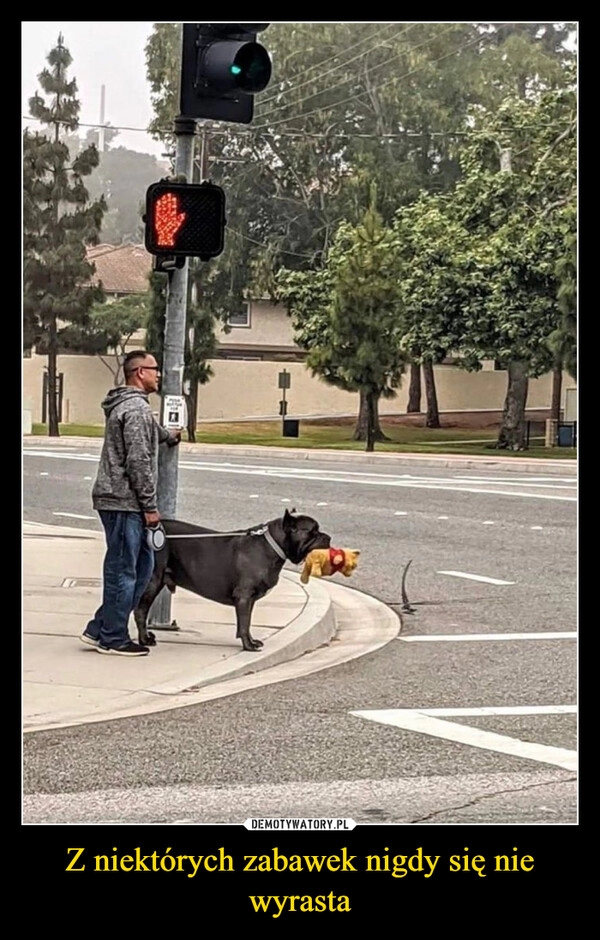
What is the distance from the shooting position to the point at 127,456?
28.0ft

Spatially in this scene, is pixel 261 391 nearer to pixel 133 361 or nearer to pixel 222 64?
pixel 133 361

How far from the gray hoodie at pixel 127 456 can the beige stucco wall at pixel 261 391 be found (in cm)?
3698

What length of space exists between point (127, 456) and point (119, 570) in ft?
2.16

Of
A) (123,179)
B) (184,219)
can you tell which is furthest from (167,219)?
(123,179)

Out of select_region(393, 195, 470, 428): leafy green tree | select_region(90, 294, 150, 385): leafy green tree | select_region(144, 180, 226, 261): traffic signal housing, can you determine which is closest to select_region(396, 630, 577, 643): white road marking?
select_region(144, 180, 226, 261): traffic signal housing

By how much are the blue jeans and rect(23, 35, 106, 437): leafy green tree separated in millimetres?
26001

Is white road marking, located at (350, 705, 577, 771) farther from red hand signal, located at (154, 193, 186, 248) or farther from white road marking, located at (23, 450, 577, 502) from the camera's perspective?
white road marking, located at (23, 450, 577, 502)

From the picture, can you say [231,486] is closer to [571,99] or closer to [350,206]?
[571,99]

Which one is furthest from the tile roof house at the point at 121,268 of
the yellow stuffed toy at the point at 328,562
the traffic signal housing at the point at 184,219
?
the yellow stuffed toy at the point at 328,562

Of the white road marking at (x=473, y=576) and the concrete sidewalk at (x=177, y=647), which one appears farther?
the white road marking at (x=473, y=576)

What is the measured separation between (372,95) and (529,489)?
106ft

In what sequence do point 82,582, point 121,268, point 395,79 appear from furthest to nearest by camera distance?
point 395,79
point 121,268
point 82,582

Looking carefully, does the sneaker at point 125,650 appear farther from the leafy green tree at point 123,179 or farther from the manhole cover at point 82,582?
the leafy green tree at point 123,179

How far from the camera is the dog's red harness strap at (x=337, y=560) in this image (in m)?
8.88
